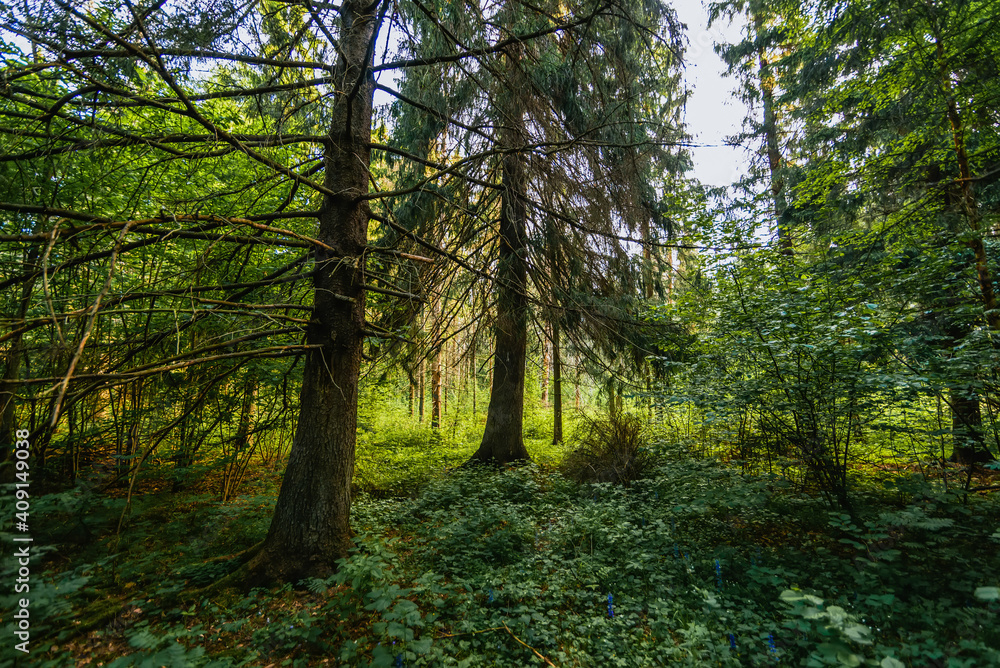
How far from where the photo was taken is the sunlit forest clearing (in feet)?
8.14

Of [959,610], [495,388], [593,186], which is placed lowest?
[959,610]

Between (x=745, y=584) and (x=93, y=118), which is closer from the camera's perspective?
(x=93, y=118)

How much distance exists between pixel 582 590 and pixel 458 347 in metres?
3.04

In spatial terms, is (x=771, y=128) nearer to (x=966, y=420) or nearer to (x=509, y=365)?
(x=966, y=420)

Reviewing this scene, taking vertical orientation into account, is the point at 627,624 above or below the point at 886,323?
below

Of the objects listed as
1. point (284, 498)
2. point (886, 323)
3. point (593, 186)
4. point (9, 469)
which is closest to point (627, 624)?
point (284, 498)

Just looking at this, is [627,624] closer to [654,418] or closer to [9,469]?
[654,418]

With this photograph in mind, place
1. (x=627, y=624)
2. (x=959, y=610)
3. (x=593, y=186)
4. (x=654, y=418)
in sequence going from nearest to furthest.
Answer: (x=959, y=610) → (x=627, y=624) → (x=593, y=186) → (x=654, y=418)

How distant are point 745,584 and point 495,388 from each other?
486 cm

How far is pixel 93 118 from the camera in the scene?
2.62 m

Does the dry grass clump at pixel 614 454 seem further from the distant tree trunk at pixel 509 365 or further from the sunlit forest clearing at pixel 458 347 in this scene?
the distant tree trunk at pixel 509 365

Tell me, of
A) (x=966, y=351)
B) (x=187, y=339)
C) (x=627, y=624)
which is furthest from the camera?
(x=187, y=339)

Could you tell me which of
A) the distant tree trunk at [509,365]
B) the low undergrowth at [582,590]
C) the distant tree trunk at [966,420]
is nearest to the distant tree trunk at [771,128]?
the distant tree trunk at [966,420]

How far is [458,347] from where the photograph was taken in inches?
203
